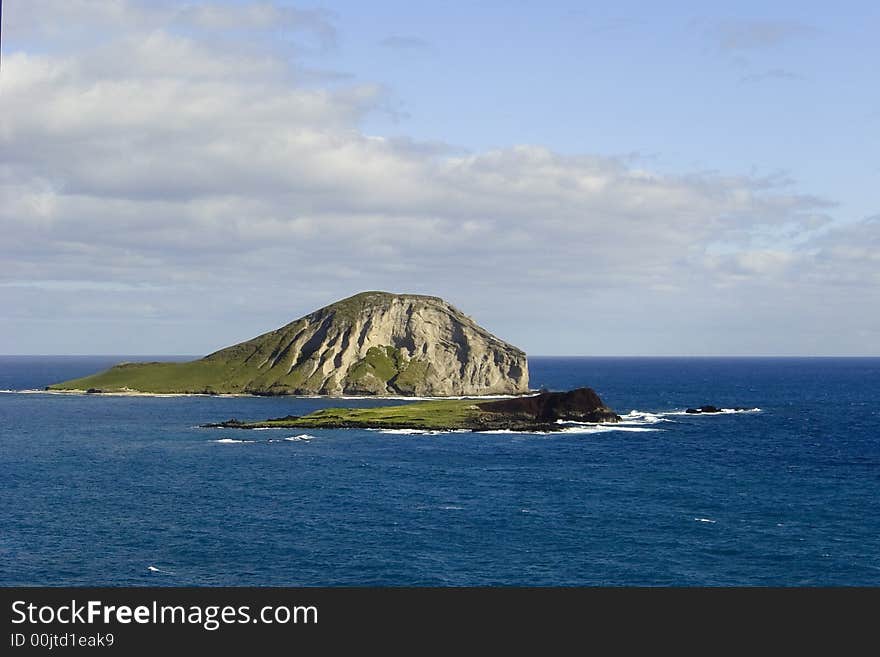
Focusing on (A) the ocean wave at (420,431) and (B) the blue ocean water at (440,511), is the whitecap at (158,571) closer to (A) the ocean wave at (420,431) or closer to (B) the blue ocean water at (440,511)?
(B) the blue ocean water at (440,511)

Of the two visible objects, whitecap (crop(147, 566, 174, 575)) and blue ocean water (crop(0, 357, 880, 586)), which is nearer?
whitecap (crop(147, 566, 174, 575))

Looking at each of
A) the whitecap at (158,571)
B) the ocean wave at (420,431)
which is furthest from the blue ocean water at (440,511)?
the ocean wave at (420,431)

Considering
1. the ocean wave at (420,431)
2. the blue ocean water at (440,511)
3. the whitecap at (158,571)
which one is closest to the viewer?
the whitecap at (158,571)

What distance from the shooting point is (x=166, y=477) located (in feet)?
393

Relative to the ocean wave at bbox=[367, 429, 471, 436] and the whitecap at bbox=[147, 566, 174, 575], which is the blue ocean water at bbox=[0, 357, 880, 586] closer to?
the whitecap at bbox=[147, 566, 174, 575]

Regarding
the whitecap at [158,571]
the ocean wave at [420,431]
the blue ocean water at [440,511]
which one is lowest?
the whitecap at [158,571]

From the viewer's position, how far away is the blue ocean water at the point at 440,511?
7119 cm

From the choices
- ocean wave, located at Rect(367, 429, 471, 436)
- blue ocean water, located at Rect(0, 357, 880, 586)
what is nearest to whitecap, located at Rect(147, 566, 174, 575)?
blue ocean water, located at Rect(0, 357, 880, 586)

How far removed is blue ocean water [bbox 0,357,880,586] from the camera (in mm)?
71188

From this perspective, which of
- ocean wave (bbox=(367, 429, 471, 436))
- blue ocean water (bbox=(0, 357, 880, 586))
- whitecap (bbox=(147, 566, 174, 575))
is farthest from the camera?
ocean wave (bbox=(367, 429, 471, 436))

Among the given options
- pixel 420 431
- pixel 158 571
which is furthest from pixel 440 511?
pixel 420 431

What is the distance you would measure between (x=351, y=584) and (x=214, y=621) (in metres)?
25.8

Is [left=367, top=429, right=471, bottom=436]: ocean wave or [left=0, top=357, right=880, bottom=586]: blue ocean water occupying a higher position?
[left=367, top=429, right=471, bottom=436]: ocean wave

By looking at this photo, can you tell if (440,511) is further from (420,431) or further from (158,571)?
(420,431)
